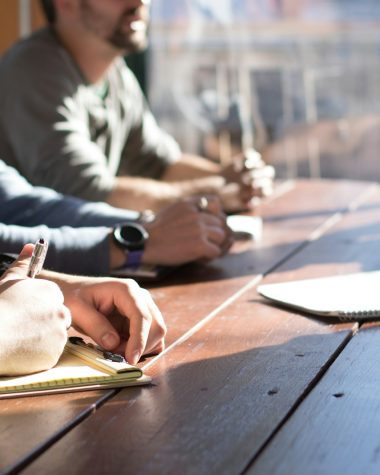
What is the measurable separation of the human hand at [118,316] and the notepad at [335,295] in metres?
0.28

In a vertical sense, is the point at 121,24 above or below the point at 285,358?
above

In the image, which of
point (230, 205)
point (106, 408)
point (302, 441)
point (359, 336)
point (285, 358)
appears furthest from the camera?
point (230, 205)

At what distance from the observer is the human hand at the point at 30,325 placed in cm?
111

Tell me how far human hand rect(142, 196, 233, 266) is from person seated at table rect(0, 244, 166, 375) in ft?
1.49

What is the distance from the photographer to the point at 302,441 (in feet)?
3.06

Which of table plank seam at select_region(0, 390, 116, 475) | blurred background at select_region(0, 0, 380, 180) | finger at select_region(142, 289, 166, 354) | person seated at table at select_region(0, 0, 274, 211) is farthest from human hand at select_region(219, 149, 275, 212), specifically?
blurred background at select_region(0, 0, 380, 180)

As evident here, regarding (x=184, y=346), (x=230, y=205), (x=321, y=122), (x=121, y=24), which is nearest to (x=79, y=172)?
(x=230, y=205)

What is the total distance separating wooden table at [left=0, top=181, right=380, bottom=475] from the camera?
35.2 inches

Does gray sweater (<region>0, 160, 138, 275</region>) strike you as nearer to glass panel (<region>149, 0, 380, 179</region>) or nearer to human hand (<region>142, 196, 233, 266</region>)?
human hand (<region>142, 196, 233, 266</region>)

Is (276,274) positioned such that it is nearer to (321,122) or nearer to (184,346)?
(184,346)

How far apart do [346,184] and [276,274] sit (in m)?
1.27

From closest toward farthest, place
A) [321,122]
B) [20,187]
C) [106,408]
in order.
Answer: [106,408] → [20,187] → [321,122]

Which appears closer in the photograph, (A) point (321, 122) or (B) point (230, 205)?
(B) point (230, 205)

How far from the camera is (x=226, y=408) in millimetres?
1038
